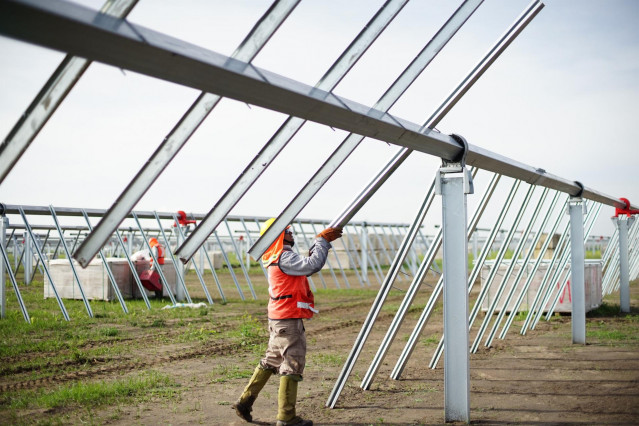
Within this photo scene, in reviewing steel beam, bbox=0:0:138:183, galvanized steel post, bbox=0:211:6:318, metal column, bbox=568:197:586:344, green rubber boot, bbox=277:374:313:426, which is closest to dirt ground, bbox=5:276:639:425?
metal column, bbox=568:197:586:344

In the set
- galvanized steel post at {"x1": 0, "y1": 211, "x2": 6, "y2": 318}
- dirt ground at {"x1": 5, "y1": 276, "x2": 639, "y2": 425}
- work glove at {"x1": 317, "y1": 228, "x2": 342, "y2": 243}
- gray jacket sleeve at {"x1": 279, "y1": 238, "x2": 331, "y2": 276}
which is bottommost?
dirt ground at {"x1": 5, "y1": 276, "x2": 639, "y2": 425}

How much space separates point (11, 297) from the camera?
15352 millimetres

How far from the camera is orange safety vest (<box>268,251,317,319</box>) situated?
468cm

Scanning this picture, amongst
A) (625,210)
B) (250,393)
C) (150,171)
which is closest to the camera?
(150,171)

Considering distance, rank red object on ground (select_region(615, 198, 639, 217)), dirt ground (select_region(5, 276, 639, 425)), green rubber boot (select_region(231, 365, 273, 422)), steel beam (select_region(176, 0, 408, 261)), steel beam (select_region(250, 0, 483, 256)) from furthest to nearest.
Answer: red object on ground (select_region(615, 198, 639, 217)) → dirt ground (select_region(5, 276, 639, 425)) → green rubber boot (select_region(231, 365, 273, 422)) → steel beam (select_region(250, 0, 483, 256)) → steel beam (select_region(176, 0, 408, 261))

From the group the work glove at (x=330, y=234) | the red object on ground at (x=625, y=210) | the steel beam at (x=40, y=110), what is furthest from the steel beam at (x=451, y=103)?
the red object on ground at (x=625, y=210)

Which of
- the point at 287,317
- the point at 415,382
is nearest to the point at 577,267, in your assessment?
the point at 415,382

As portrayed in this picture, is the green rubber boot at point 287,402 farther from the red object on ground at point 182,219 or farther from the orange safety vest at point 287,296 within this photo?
the red object on ground at point 182,219

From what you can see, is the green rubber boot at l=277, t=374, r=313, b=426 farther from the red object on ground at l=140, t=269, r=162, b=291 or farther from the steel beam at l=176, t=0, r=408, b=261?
the red object on ground at l=140, t=269, r=162, b=291

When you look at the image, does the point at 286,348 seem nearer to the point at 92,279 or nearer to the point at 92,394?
the point at 92,394

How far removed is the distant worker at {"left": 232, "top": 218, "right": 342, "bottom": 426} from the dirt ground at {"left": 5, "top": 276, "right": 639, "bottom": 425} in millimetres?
399

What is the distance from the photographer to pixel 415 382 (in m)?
6.20

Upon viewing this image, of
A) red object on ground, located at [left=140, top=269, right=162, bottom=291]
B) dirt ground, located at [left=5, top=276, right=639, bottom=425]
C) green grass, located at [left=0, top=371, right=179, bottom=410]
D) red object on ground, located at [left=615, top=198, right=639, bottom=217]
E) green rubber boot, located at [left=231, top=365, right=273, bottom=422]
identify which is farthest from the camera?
red object on ground, located at [left=140, top=269, right=162, bottom=291]

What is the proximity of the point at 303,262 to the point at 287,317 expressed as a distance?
441 mm
